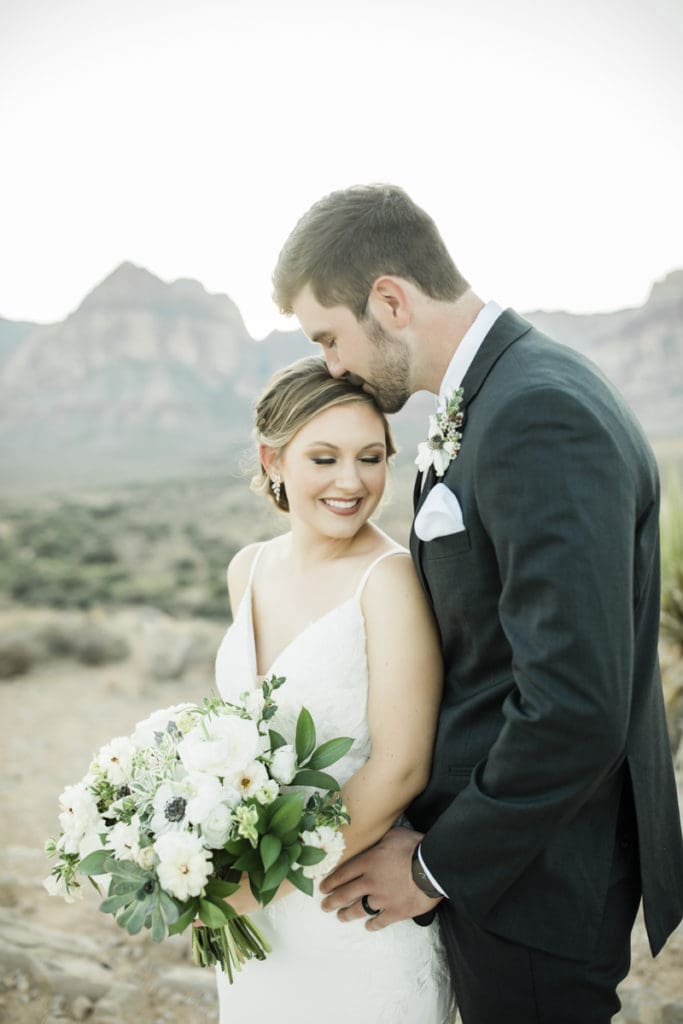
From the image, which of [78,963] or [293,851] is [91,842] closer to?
[293,851]

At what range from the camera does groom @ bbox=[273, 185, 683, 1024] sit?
1.63 meters

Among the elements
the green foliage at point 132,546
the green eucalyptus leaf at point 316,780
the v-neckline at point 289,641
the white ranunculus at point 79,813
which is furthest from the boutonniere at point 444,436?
the green foliage at point 132,546

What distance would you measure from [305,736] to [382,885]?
0.50m

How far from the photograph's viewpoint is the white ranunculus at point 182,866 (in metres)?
1.76

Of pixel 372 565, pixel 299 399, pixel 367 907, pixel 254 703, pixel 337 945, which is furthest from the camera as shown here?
pixel 299 399

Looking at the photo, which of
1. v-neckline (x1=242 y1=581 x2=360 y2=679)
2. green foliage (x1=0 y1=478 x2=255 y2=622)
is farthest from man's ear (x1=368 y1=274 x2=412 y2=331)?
green foliage (x1=0 y1=478 x2=255 y2=622)

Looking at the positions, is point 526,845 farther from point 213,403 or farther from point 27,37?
point 213,403

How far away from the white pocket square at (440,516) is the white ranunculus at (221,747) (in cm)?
67

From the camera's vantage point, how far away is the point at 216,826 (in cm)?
183

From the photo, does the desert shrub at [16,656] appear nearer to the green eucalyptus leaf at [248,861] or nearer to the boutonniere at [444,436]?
the green eucalyptus leaf at [248,861]

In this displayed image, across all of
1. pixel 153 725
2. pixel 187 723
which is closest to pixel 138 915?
pixel 187 723

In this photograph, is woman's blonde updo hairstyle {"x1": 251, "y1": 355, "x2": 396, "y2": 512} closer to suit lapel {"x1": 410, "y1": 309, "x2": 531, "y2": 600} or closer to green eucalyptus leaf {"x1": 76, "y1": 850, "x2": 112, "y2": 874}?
suit lapel {"x1": 410, "y1": 309, "x2": 531, "y2": 600}

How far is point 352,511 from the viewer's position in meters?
2.64

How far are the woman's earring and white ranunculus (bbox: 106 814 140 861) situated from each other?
1394mm
